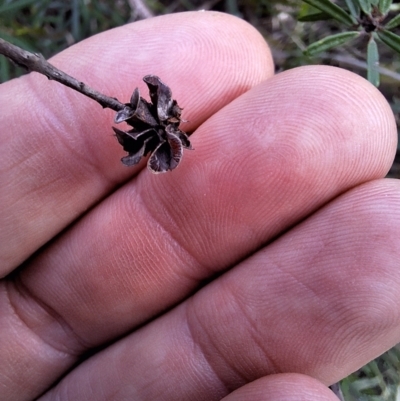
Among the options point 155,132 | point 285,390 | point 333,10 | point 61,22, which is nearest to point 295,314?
point 285,390

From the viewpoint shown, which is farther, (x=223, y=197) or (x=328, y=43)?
(x=328, y=43)

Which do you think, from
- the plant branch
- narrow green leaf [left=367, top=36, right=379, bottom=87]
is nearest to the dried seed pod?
the plant branch

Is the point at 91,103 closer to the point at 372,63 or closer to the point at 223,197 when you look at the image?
the point at 223,197

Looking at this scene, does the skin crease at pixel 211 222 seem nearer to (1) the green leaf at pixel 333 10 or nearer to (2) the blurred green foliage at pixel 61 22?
(1) the green leaf at pixel 333 10

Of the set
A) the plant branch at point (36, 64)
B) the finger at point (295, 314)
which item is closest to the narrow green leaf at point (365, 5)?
the finger at point (295, 314)

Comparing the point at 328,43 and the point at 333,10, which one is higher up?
the point at 333,10

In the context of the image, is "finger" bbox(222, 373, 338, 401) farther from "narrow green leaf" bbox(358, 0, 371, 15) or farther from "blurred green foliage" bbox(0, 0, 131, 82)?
"blurred green foliage" bbox(0, 0, 131, 82)
